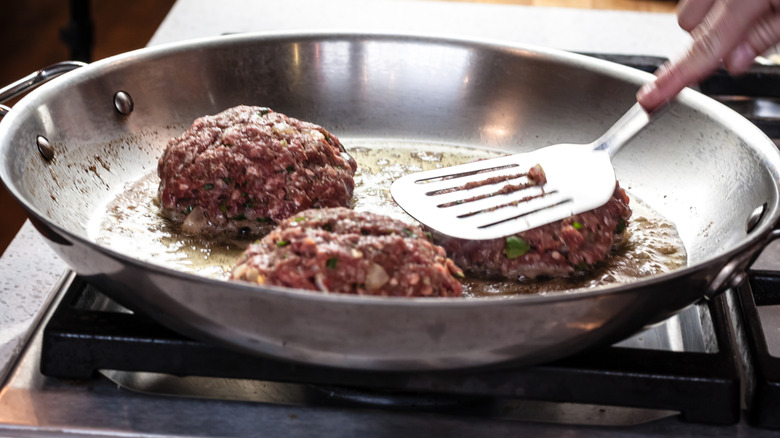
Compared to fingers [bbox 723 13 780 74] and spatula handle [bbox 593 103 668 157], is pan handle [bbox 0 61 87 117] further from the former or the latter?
fingers [bbox 723 13 780 74]

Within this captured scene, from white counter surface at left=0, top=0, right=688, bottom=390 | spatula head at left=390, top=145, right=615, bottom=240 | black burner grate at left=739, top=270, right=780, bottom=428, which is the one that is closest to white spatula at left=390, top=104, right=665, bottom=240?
spatula head at left=390, top=145, right=615, bottom=240

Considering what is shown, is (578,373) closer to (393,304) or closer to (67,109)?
(393,304)

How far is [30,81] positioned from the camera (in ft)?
4.07

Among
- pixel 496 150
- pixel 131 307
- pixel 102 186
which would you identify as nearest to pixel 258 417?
pixel 131 307

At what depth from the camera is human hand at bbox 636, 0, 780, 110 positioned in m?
1.06

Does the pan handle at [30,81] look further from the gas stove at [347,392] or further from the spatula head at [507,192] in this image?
the spatula head at [507,192]

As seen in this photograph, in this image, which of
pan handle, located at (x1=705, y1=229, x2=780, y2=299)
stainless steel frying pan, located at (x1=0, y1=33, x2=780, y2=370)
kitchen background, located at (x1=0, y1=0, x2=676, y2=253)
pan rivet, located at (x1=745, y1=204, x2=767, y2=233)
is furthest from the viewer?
kitchen background, located at (x1=0, y1=0, x2=676, y2=253)

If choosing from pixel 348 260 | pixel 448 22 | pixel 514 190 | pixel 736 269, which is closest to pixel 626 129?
Answer: pixel 514 190

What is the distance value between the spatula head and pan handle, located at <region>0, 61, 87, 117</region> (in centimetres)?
61

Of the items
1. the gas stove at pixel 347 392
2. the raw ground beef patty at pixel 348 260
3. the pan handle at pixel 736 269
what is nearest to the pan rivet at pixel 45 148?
the gas stove at pixel 347 392

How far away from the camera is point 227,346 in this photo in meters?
0.87

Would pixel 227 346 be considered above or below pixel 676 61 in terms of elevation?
below

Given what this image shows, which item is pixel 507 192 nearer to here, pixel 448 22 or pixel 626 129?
pixel 626 129

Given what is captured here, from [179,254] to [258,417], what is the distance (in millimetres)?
445
